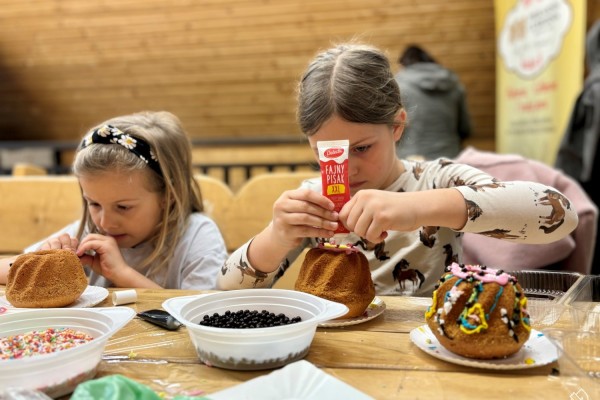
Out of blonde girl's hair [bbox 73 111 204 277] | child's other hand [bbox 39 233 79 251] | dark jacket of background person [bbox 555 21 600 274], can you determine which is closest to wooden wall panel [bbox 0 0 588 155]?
dark jacket of background person [bbox 555 21 600 274]

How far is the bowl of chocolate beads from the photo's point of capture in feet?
2.61

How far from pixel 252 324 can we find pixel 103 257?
0.82 m

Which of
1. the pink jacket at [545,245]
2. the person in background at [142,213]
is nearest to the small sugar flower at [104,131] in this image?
the person in background at [142,213]

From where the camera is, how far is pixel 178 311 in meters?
0.88

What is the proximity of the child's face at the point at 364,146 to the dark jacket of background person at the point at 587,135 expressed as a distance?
2.36 meters

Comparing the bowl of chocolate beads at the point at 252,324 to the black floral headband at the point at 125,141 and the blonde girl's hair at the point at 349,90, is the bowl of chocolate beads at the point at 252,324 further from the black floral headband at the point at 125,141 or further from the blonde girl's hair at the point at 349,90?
the black floral headband at the point at 125,141

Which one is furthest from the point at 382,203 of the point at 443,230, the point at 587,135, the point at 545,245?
the point at 587,135

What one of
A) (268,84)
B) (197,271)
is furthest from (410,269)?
(268,84)

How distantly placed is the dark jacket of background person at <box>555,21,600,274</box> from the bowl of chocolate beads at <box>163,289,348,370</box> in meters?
2.80

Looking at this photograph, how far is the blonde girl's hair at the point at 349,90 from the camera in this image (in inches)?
51.8

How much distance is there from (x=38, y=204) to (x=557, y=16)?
11.2 feet

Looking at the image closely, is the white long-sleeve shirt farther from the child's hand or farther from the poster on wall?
the poster on wall

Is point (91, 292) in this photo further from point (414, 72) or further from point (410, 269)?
point (414, 72)

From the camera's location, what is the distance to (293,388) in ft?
2.35
